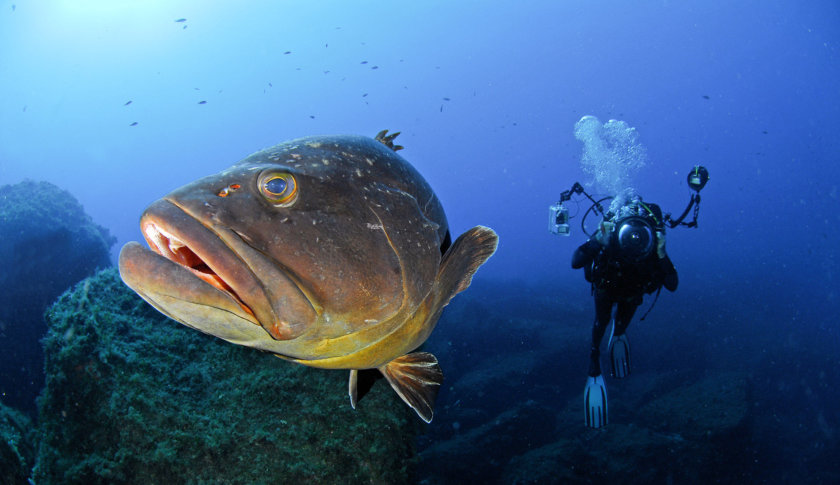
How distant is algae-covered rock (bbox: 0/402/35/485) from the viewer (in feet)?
12.3

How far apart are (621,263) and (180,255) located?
7366 millimetres

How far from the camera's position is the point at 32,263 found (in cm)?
1256

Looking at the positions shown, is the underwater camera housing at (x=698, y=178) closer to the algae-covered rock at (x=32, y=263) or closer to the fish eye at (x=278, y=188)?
the fish eye at (x=278, y=188)

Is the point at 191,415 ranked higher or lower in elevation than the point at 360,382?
lower

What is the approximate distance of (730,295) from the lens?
29172 millimetres

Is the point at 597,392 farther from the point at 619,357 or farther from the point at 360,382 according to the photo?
the point at 360,382

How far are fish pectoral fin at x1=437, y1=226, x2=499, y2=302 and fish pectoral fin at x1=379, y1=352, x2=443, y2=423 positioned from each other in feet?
2.07

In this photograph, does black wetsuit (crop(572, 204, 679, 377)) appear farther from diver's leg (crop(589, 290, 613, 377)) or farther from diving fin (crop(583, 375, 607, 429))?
diving fin (crop(583, 375, 607, 429))

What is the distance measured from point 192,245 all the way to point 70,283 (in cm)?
1646

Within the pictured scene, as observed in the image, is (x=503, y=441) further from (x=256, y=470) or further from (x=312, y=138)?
(x=312, y=138)

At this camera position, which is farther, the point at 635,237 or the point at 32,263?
the point at 32,263

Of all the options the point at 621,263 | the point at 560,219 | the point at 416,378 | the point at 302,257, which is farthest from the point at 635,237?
the point at 302,257

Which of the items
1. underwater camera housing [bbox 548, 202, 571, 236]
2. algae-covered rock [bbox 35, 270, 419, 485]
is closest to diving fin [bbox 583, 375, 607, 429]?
underwater camera housing [bbox 548, 202, 571, 236]

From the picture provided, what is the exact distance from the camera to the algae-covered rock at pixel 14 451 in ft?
12.3
